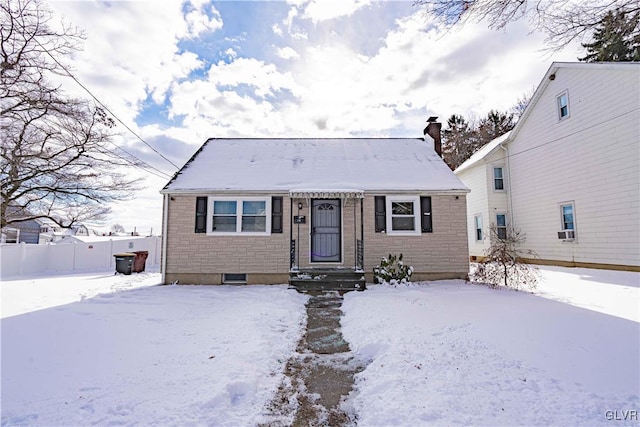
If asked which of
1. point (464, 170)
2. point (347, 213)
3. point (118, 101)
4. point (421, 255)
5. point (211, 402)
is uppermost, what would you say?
point (118, 101)

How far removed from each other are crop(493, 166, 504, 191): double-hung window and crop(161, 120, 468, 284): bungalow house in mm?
7224

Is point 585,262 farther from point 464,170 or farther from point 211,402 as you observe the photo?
point 211,402

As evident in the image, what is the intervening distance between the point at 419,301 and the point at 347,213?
3.86m

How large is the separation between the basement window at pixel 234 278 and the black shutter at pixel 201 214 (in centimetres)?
155

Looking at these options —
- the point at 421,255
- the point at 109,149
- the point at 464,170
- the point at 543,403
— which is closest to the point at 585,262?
the point at 421,255

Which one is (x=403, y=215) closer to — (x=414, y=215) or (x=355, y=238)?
(x=414, y=215)

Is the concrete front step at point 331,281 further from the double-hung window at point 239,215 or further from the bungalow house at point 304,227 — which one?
the double-hung window at point 239,215

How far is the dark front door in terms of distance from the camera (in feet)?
32.2

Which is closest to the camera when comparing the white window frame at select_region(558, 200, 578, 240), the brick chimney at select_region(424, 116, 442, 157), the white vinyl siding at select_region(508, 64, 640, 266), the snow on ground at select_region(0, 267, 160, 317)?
the snow on ground at select_region(0, 267, 160, 317)

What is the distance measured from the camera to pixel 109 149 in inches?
601

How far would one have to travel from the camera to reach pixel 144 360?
371cm

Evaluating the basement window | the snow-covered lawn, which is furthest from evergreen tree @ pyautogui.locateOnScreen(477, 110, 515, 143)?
the basement window

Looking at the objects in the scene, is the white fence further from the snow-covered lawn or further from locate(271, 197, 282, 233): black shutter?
locate(271, 197, 282, 233): black shutter

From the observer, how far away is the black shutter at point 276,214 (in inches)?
378
